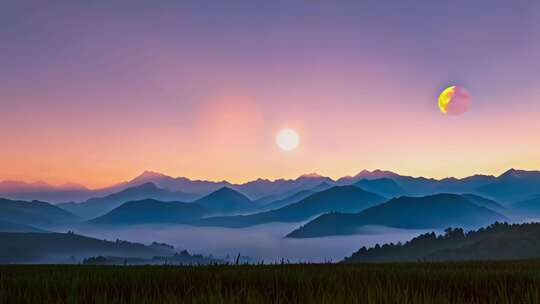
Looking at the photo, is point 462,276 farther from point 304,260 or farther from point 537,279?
point 304,260

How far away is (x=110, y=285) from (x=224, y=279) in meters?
2.05

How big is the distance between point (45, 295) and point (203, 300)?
2826mm

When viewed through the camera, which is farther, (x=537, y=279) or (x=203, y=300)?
(x=537, y=279)

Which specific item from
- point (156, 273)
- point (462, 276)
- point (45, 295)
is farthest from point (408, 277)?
point (45, 295)

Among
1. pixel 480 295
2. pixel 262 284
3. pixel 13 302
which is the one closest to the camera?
pixel 13 302

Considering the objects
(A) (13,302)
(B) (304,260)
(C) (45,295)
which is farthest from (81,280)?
(B) (304,260)

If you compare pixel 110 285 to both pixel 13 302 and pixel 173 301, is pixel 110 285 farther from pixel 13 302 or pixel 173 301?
pixel 173 301

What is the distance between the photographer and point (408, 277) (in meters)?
10.0

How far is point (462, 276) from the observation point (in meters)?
10.2

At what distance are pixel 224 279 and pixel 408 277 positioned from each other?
354 cm

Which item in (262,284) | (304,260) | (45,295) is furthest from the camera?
(304,260)

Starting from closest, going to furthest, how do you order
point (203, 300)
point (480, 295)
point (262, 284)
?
point (203, 300) < point (480, 295) < point (262, 284)

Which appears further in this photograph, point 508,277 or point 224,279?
point 508,277

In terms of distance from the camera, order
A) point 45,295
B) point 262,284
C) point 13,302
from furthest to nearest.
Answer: point 262,284
point 45,295
point 13,302
